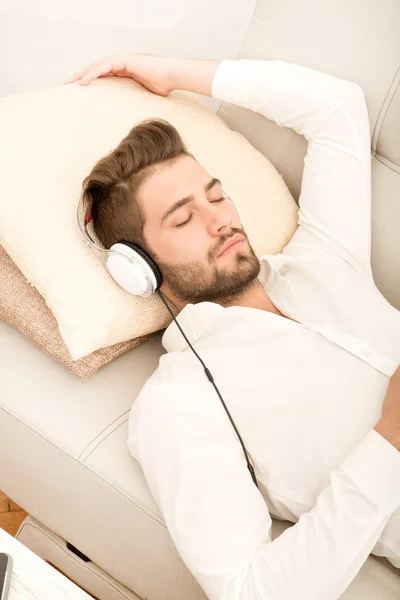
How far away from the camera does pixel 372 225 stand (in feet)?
4.80

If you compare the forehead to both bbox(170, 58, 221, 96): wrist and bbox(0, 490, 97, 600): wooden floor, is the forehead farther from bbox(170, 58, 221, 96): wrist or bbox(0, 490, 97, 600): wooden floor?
bbox(0, 490, 97, 600): wooden floor

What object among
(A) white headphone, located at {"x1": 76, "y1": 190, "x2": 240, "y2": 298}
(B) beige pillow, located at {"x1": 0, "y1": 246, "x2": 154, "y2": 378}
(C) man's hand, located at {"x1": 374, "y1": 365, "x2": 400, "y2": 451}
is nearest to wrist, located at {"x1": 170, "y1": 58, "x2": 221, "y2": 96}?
(A) white headphone, located at {"x1": 76, "y1": 190, "x2": 240, "y2": 298}

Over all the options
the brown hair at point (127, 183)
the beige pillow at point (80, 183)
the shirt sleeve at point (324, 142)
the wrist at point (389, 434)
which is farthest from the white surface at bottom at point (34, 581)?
the shirt sleeve at point (324, 142)

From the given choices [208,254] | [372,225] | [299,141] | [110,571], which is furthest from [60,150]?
[110,571]

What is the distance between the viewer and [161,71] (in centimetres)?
151

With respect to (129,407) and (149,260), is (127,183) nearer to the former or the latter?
(149,260)

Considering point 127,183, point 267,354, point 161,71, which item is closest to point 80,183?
point 127,183

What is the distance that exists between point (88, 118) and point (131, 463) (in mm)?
754

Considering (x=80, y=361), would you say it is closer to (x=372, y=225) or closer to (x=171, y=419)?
(x=171, y=419)

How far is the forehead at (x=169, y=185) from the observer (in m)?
1.31

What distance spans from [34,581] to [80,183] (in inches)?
31.3

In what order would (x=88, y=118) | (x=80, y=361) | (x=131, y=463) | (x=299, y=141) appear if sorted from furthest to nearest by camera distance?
(x=299, y=141) < (x=88, y=118) < (x=80, y=361) < (x=131, y=463)

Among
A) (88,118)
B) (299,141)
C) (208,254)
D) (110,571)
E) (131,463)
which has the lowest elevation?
(110,571)

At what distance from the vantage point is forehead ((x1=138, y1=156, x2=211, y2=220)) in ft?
4.29
